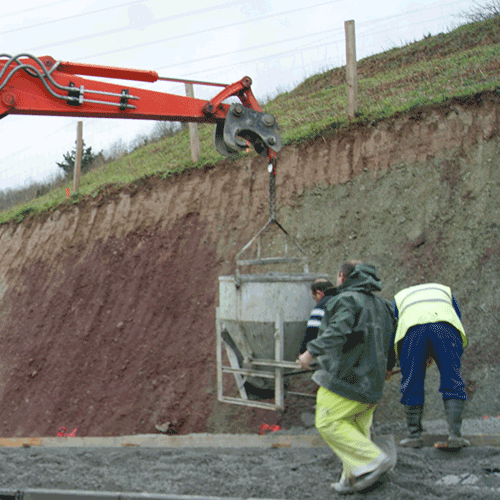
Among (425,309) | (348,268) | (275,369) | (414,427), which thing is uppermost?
(348,268)

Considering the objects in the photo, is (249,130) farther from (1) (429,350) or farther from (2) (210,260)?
(2) (210,260)

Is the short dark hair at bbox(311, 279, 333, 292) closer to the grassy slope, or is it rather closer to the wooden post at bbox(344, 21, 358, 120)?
the grassy slope

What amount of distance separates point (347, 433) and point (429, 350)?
151 centimetres

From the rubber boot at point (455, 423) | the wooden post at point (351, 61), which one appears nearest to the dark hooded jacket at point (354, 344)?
the rubber boot at point (455, 423)

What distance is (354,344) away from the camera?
4949mm

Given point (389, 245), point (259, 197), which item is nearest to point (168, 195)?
point (259, 197)

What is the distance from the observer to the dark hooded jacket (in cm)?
482

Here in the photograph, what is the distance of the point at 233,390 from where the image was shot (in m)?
9.05

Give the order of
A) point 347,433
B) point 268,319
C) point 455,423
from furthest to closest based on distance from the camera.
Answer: point 268,319
point 455,423
point 347,433

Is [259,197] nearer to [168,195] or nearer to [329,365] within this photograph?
[168,195]

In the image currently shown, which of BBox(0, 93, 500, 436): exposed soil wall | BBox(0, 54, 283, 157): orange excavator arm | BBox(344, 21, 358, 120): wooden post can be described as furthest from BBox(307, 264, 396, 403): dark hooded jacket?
BBox(344, 21, 358, 120): wooden post

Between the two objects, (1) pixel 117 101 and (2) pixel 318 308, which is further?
(1) pixel 117 101

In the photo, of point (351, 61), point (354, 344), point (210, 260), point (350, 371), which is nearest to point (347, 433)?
point (350, 371)

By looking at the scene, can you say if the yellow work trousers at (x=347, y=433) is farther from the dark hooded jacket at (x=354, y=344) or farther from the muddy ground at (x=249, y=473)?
the muddy ground at (x=249, y=473)
